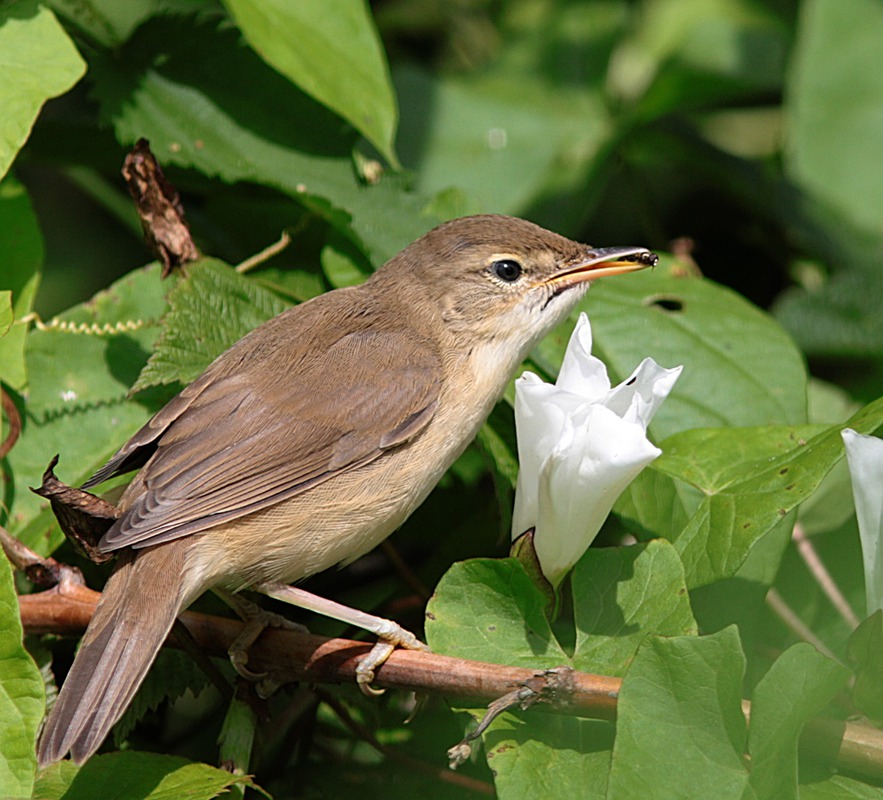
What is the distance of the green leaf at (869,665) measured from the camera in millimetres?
1859

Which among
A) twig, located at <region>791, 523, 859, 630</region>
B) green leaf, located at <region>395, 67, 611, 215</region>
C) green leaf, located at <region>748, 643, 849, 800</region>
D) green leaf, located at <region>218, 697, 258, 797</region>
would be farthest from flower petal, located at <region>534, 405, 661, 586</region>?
green leaf, located at <region>395, 67, 611, 215</region>

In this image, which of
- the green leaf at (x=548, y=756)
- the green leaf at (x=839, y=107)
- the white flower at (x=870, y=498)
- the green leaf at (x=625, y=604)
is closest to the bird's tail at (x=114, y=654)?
the green leaf at (x=548, y=756)

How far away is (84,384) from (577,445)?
135 centimetres

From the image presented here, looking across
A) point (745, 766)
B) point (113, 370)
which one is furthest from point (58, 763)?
point (745, 766)

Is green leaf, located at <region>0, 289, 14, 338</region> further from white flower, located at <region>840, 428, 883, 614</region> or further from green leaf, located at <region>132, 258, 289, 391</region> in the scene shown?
white flower, located at <region>840, 428, 883, 614</region>

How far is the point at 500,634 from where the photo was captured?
2084 millimetres

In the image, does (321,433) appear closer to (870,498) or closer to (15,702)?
(15,702)

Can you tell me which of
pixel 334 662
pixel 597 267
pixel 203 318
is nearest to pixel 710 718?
Result: pixel 334 662

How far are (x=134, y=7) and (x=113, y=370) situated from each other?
1.07 m

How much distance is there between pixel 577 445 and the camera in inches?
80.9

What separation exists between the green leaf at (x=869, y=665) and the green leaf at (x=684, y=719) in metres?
0.24

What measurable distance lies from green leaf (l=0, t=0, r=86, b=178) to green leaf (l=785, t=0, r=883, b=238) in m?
2.41

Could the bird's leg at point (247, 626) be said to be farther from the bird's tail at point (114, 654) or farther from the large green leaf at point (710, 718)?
the large green leaf at point (710, 718)

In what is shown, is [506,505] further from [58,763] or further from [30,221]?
[30,221]
